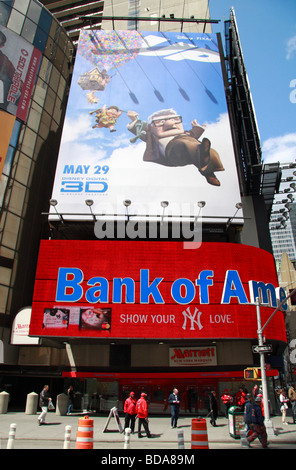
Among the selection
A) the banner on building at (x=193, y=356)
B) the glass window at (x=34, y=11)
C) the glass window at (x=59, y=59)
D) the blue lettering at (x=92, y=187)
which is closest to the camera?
the banner on building at (x=193, y=356)

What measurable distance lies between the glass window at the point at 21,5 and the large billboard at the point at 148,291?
82.0ft

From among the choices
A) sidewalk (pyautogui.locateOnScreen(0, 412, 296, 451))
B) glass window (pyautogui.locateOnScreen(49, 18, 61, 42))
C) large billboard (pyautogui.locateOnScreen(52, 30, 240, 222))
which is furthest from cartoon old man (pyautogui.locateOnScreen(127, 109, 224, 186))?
sidewalk (pyautogui.locateOnScreen(0, 412, 296, 451))

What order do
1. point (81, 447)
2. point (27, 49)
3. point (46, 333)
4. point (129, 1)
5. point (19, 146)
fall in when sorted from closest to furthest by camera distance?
1. point (81, 447)
2. point (46, 333)
3. point (19, 146)
4. point (27, 49)
5. point (129, 1)

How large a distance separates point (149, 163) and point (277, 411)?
828 inches

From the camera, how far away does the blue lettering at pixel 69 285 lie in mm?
22266

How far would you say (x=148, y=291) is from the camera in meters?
22.5

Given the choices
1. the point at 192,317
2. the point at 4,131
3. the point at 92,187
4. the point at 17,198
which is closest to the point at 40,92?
the point at 4,131

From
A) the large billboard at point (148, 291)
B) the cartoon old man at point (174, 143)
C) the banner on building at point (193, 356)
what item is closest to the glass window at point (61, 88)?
the cartoon old man at point (174, 143)

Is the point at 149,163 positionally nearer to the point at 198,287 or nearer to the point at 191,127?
the point at 191,127

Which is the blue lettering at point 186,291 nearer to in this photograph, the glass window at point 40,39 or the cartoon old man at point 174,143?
the cartoon old man at point 174,143

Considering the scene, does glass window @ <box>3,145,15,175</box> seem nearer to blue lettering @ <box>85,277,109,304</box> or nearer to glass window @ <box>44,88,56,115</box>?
glass window @ <box>44,88,56,115</box>

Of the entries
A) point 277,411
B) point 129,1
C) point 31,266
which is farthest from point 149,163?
point 129,1

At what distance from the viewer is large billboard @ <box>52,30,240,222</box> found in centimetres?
2706

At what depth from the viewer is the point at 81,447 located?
9.16 metres
